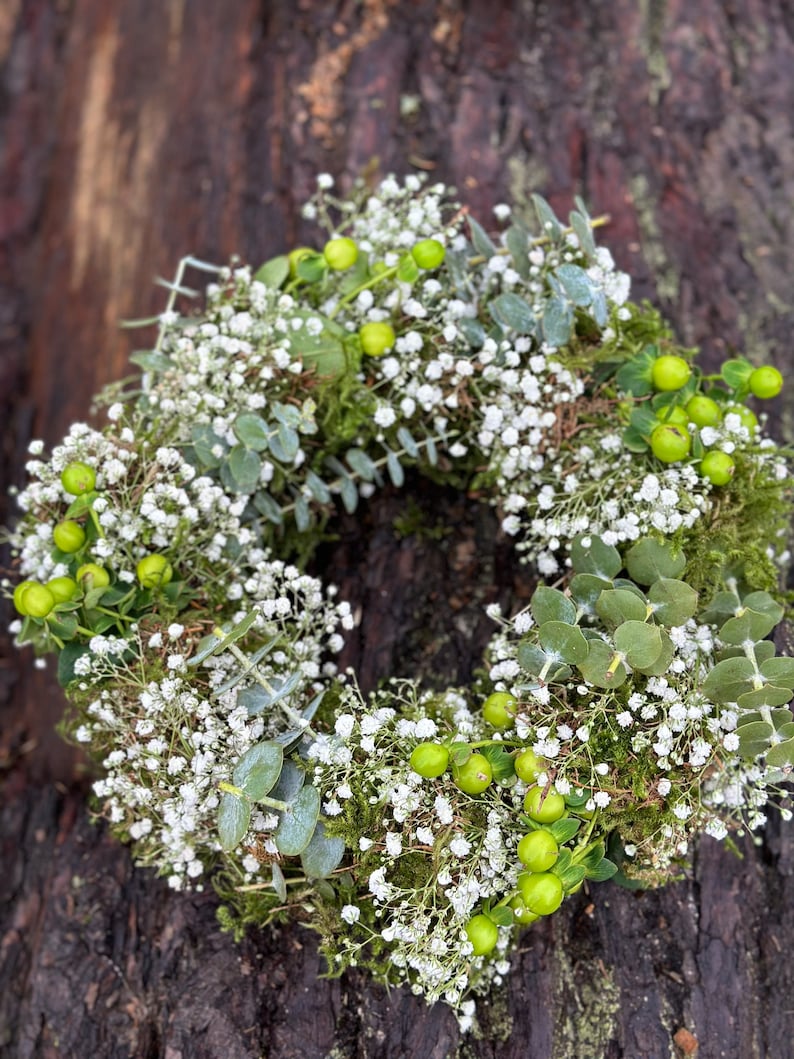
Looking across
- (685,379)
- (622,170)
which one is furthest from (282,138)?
(685,379)

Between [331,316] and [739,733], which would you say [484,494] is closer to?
[331,316]

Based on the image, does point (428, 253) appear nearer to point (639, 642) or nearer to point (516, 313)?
point (516, 313)

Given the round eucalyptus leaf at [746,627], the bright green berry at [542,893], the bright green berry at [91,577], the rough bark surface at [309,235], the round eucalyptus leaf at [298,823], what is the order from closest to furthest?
the bright green berry at [542,893] → the round eucalyptus leaf at [298,823] → the round eucalyptus leaf at [746,627] → the bright green berry at [91,577] → the rough bark surface at [309,235]

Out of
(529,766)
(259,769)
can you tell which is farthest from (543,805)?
(259,769)

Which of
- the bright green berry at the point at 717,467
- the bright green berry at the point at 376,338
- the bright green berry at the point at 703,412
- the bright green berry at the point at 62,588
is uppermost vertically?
the bright green berry at the point at 376,338

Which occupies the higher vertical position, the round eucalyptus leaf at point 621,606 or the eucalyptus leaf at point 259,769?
the round eucalyptus leaf at point 621,606

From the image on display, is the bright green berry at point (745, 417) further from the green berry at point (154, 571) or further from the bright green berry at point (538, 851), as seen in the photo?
the green berry at point (154, 571)

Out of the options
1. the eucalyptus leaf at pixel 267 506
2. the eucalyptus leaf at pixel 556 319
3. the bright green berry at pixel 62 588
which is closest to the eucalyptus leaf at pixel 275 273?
the eucalyptus leaf at pixel 267 506

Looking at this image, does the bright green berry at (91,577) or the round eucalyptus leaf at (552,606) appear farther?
the bright green berry at (91,577)
